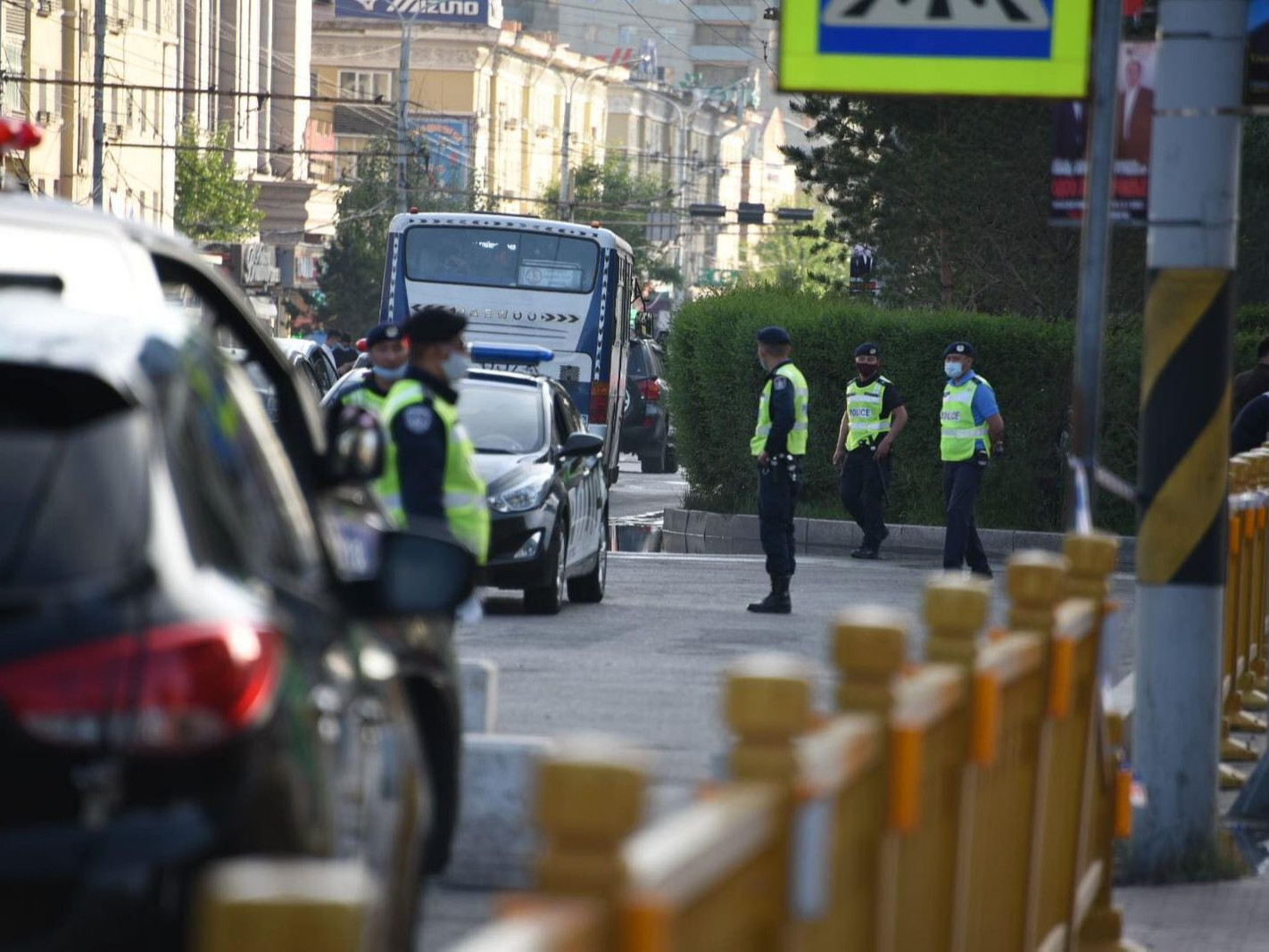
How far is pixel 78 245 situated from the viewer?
5551 millimetres

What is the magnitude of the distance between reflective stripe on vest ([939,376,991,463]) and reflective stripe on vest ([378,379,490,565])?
30.3 ft

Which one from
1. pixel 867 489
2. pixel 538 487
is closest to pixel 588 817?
pixel 538 487

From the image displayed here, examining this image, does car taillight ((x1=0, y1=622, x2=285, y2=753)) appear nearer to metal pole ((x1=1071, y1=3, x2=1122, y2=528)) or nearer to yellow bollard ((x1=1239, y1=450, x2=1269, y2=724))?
metal pole ((x1=1071, y1=3, x2=1122, y2=528))

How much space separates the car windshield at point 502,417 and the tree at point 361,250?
58.1 m

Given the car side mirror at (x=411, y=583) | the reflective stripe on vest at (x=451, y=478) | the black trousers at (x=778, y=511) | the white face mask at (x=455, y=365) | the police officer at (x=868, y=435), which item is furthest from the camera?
the police officer at (x=868, y=435)

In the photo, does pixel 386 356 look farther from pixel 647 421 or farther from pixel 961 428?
pixel 647 421

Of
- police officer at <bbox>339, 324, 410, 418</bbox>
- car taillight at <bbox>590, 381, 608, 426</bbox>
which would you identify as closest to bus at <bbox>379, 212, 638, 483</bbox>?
car taillight at <bbox>590, 381, 608, 426</bbox>

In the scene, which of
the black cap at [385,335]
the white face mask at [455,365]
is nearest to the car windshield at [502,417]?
the black cap at [385,335]

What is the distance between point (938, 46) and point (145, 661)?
16.8 feet

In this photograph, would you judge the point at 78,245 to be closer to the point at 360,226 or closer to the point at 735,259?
the point at 360,226

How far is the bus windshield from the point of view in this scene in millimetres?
32094

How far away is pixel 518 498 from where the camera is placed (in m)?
15.4

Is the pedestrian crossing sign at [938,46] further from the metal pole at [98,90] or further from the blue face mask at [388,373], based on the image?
the metal pole at [98,90]

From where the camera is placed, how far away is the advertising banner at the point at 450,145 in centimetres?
9606
